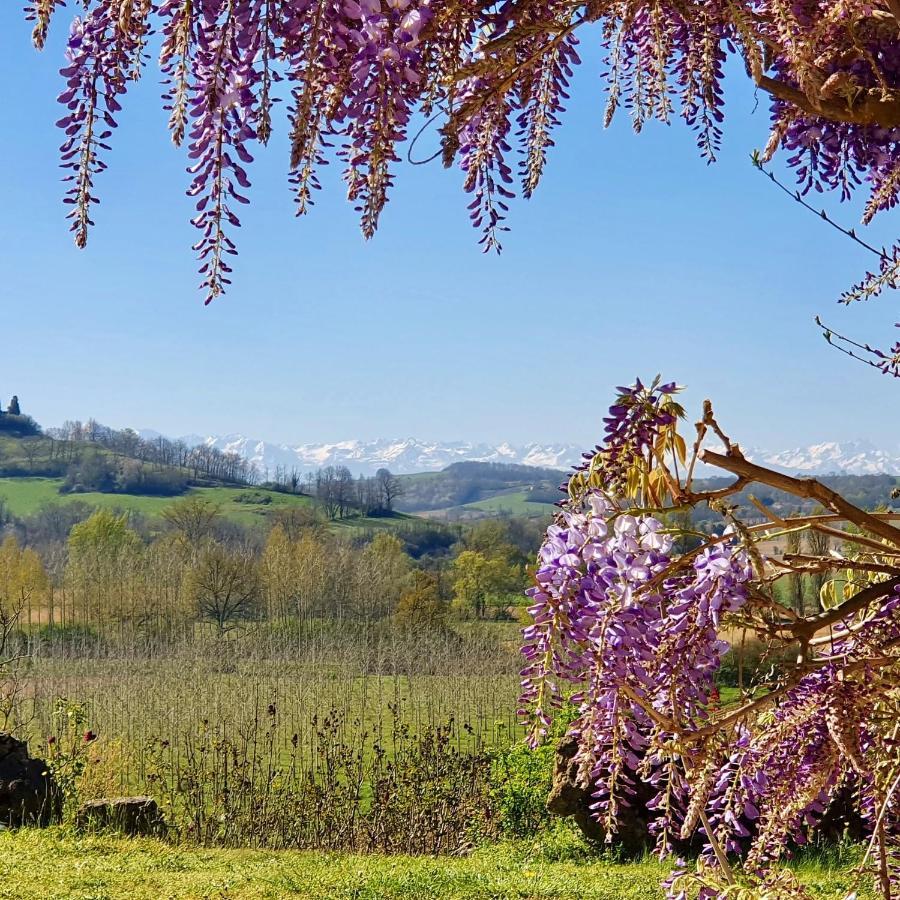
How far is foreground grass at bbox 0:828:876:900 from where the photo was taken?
206 inches

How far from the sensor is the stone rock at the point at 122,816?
704cm

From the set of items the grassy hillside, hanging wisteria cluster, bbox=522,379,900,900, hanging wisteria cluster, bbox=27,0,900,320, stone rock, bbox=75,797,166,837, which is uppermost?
the grassy hillside

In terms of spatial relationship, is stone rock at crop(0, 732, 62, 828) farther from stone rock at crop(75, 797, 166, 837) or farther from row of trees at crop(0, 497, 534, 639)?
row of trees at crop(0, 497, 534, 639)

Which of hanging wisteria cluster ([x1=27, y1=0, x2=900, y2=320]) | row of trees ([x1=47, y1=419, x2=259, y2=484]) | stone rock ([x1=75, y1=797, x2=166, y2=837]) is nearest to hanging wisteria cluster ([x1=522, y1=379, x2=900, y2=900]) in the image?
hanging wisteria cluster ([x1=27, y1=0, x2=900, y2=320])

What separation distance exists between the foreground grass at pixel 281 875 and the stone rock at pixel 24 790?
0.42m

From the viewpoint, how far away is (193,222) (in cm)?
99

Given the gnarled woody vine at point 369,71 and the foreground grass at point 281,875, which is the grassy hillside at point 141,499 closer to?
the foreground grass at point 281,875

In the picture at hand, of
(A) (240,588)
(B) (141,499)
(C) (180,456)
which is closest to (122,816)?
(A) (240,588)

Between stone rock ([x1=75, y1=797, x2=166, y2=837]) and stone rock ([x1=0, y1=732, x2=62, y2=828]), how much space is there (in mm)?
229

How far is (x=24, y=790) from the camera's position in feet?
22.9

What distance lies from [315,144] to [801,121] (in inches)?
52.8

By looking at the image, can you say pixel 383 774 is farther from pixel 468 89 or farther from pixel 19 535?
pixel 19 535

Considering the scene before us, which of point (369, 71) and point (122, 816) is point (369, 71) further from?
point (122, 816)

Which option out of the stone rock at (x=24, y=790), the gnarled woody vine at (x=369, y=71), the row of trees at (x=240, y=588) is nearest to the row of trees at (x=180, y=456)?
the row of trees at (x=240, y=588)
